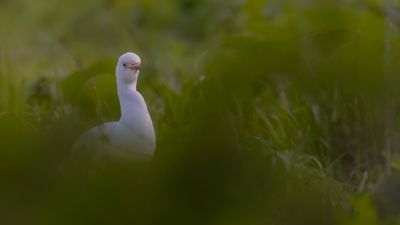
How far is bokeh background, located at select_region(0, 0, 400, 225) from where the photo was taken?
79cm

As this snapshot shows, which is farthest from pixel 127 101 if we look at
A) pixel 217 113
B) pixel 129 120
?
pixel 217 113

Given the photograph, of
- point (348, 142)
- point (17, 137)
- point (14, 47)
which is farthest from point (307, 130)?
point (14, 47)

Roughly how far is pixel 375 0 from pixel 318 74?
2338 mm

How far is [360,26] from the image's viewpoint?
9.46 feet

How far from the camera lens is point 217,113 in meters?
0.87

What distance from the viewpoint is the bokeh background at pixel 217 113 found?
31.0 inches

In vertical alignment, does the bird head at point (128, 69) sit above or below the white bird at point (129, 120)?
above

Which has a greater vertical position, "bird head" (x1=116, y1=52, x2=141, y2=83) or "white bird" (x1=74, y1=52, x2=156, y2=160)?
"bird head" (x1=116, y1=52, x2=141, y2=83)

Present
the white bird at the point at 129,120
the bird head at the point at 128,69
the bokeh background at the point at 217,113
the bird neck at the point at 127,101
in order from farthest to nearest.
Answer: the bird head at the point at 128,69, the bird neck at the point at 127,101, the white bird at the point at 129,120, the bokeh background at the point at 217,113

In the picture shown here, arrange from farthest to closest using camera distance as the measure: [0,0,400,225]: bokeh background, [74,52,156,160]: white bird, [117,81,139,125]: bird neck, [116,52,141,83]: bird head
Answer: [116,52,141,83]: bird head → [117,81,139,125]: bird neck → [74,52,156,160]: white bird → [0,0,400,225]: bokeh background

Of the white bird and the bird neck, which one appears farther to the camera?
the bird neck

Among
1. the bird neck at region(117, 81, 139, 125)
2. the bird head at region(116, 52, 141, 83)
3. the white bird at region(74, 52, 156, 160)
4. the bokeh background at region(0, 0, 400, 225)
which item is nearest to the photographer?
the bokeh background at region(0, 0, 400, 225)

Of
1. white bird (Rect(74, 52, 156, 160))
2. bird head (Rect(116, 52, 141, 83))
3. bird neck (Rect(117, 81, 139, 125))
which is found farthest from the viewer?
bird head (Rect(116, 52, 141, 83))

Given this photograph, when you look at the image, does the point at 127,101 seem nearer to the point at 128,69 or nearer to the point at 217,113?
the point at 128,69
